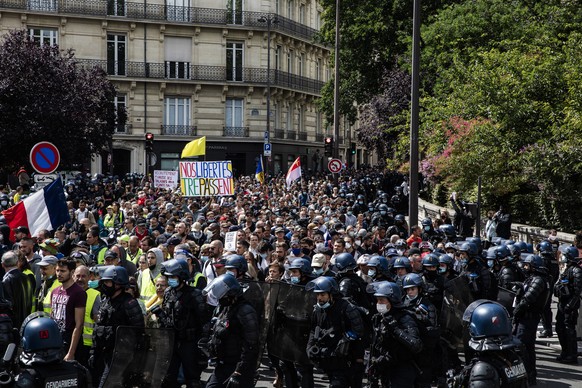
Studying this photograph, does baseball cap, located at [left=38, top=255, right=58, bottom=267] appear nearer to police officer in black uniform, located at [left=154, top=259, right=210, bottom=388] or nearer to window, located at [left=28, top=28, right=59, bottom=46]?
police officer in black uniform, located at [left=154, top=259, right=210, bottom=388]

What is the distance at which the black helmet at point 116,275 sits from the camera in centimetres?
762

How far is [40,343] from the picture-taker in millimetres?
5199

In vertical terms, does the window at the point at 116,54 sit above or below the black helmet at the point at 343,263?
above

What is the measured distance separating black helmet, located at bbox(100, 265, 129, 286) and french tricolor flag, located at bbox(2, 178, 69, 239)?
15.4 feet

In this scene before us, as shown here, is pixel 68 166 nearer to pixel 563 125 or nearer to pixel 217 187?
pixel 217 187

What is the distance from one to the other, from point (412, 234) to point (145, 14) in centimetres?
3305

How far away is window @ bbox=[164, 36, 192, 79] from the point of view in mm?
45656

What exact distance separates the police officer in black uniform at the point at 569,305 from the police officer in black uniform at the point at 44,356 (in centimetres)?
780

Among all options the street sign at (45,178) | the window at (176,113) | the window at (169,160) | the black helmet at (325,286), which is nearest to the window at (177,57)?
the window at (176,113)

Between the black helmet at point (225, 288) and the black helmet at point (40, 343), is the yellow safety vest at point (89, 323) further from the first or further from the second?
the black helmet at point (40, 343)

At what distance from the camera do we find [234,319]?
7.46m

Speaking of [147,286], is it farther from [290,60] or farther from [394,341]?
[290,60]

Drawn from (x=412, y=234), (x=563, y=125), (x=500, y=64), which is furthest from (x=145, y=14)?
(x=412, y=234)

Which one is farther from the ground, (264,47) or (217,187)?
(264,47)
